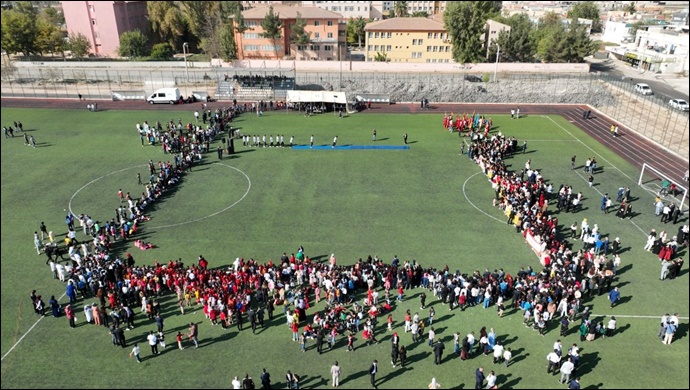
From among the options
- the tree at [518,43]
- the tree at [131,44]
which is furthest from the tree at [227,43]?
the tree at [518,43]

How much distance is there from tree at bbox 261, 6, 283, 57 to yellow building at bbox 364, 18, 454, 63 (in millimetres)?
14771

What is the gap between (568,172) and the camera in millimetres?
36969

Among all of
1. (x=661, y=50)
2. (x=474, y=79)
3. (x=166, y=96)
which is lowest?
(x=166, y=96)

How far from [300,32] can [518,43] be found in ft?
122

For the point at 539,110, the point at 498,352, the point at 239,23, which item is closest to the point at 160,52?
the point at 239,23

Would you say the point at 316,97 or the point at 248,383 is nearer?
the point at 248,383

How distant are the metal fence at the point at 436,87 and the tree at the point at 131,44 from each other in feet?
51.5

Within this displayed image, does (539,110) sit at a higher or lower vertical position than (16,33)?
lower

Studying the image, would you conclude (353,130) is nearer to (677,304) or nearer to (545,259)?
(545,259)

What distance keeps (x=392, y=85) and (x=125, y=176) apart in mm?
35195

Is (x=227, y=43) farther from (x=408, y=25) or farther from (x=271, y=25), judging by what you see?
(x=408, y=25)

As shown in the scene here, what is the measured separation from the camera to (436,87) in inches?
2312

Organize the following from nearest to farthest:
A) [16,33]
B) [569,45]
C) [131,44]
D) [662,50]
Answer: [569,45] < [16,33] < [662,50] < [131,44]

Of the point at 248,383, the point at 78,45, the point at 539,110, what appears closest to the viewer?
the point at 248,383
